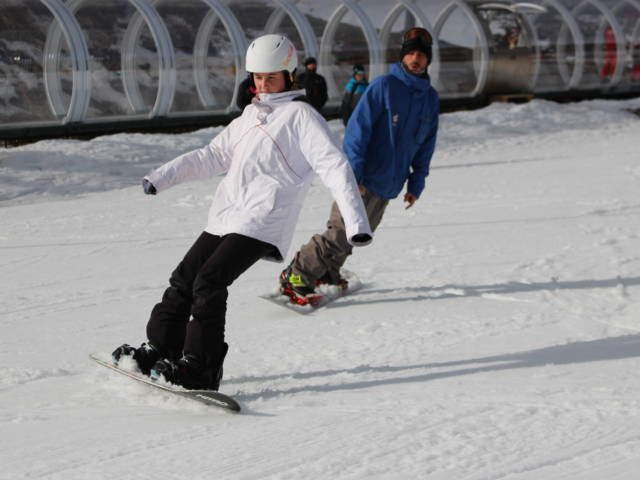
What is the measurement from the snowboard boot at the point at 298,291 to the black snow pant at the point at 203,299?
1.52 m

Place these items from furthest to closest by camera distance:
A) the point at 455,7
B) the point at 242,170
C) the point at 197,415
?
1. the point at 455,7
2. the point at 242,170
3. the point at 197,415

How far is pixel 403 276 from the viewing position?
6.45 meters

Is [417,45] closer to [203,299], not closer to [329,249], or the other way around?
[329,249]

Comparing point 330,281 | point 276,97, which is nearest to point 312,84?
point 330,281

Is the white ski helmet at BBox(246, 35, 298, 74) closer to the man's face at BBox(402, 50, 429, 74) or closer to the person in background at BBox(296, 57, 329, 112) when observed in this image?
the man's face at BBox(402, 50, 429, 74)

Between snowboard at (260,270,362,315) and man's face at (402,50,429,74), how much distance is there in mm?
1305

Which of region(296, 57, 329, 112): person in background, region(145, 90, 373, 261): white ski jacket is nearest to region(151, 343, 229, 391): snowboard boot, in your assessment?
region(145, 90, 373, 261): white ski jacket

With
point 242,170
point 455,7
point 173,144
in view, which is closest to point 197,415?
point 242,170

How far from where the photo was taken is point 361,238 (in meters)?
3.83

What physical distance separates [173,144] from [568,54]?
10211 millimetres

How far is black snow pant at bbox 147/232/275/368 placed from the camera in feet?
13.1

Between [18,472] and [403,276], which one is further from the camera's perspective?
[403,276]

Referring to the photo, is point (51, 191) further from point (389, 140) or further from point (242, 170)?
point (242, 170)

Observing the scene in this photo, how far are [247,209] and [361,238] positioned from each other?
1.81 feet
